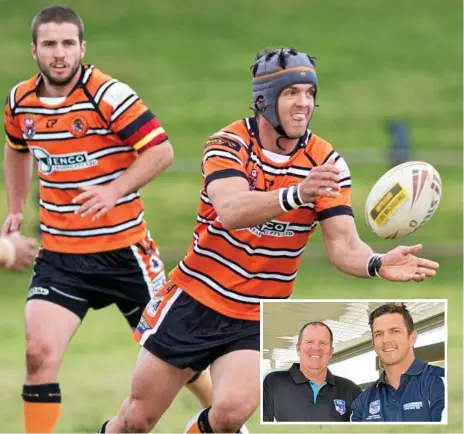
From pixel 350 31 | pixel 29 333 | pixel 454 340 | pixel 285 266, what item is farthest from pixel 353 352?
pixel 350 31

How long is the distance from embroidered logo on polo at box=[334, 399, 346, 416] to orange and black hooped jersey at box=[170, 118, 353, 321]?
595 mm

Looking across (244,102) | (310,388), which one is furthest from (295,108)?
(244,102)

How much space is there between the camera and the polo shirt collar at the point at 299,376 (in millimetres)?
7070

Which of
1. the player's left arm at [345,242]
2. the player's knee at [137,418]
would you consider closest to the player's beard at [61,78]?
the player's left arm at [345,242]

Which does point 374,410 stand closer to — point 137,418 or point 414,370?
point 414,370

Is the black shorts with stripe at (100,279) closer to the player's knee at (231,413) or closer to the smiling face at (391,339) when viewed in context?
the player's knee at (231,413)

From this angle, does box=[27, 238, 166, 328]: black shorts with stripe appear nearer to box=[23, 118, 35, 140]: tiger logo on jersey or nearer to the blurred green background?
box=[23, 118, 35, 140]: tiger logo on jersey

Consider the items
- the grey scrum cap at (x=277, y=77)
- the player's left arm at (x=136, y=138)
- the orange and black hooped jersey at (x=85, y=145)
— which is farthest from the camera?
the orange and black hooped jersey at (x=85, y=145)

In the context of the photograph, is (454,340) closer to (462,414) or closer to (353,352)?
(462,414)

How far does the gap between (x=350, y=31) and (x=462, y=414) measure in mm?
18717

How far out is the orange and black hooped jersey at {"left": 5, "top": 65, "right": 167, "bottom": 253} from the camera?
27.5 feet

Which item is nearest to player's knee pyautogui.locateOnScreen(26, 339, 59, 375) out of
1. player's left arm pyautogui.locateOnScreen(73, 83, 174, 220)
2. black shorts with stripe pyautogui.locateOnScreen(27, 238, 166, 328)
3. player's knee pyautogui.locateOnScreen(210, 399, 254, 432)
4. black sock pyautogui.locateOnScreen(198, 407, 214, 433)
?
black shorts with stripe pyautogui.locateOnScreen(27, 238, 166, 328)

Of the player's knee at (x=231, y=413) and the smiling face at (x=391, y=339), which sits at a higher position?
the smiling face at (x=391, y=339)

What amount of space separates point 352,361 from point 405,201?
31.0 inches
